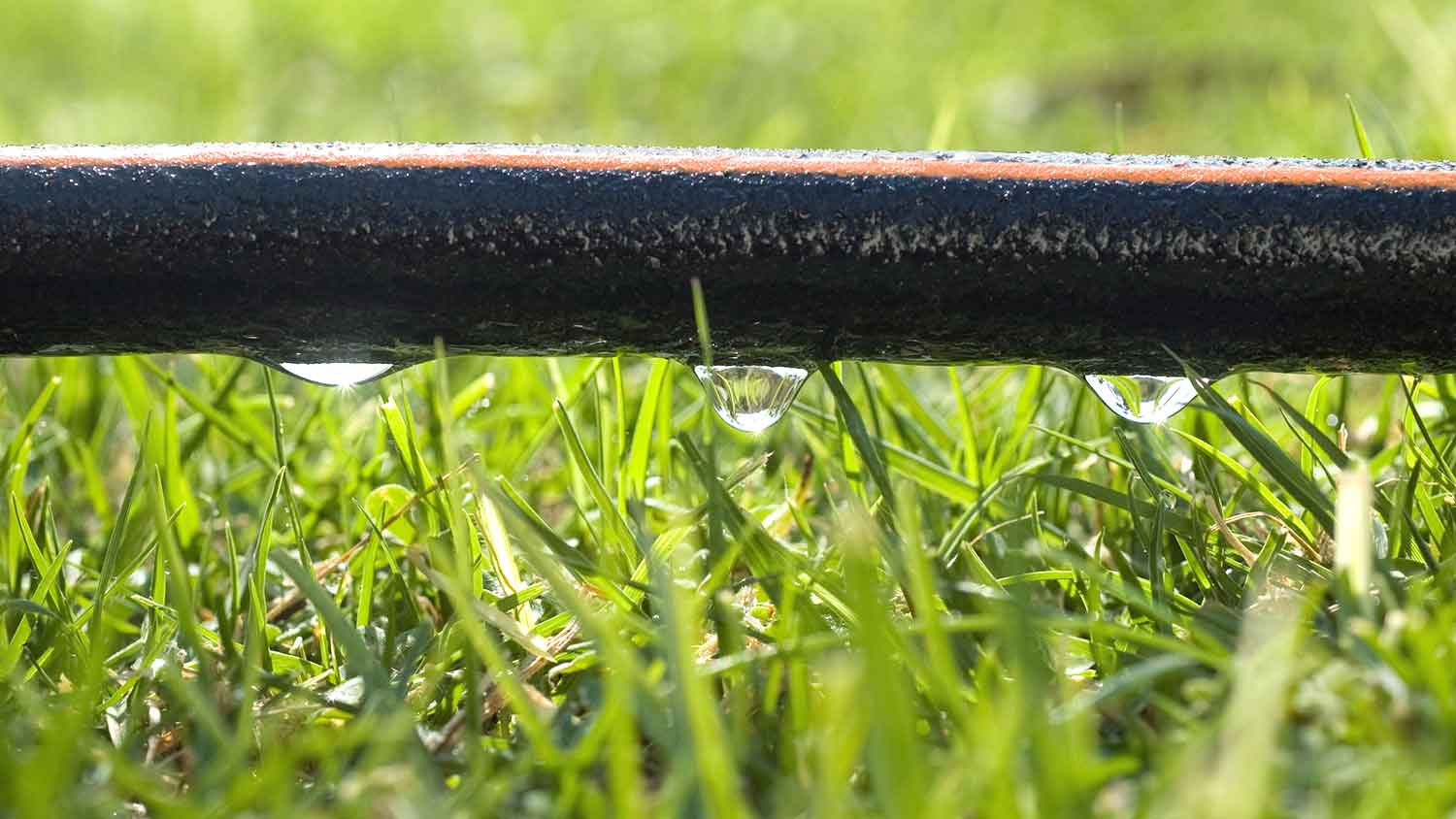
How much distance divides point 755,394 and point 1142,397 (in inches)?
14.5

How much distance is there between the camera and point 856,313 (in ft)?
4.35

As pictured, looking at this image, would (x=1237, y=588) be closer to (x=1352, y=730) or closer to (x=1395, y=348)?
(x=1395, y=348)

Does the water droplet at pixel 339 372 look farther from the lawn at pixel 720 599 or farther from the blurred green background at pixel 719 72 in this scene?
the blurred green background at pixel 719 72

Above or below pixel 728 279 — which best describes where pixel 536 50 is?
above

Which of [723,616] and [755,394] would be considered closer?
[723,616]

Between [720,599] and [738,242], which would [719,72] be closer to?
[738,242]

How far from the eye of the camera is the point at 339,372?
4.70ft

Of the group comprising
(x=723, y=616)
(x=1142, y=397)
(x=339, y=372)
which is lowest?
(x=723, y=616)

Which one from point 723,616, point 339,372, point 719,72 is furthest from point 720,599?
point 719,72

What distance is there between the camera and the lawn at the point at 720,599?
97cm

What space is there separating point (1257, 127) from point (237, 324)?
11.5 feet

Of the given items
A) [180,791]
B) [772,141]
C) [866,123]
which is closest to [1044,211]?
[180,791]

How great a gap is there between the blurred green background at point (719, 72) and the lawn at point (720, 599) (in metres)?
1.65

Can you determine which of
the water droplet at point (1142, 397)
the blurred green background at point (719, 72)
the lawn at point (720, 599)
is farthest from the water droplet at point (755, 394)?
the blurred green background at point (719, 72)
